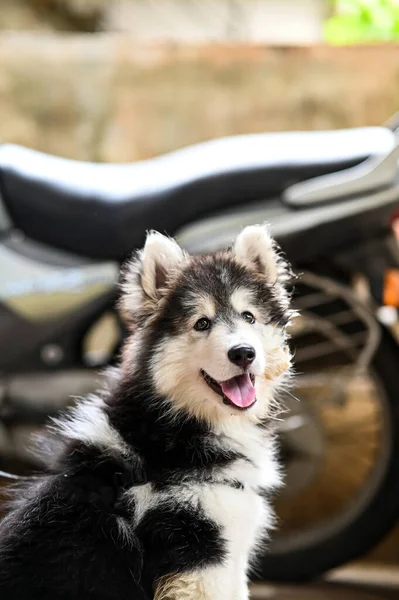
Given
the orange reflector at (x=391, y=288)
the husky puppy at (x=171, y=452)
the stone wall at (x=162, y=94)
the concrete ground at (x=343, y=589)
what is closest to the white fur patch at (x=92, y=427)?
the husky puppy at (x=171, y=452)

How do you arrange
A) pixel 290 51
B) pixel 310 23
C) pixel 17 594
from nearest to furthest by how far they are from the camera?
pixel 17 594 → pixel 290 51 → pixel 310 23

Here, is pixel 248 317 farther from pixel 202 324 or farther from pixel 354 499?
pixel 354 499

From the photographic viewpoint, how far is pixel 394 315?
1.20 metres

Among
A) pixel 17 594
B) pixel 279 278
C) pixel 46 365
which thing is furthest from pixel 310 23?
pixel 17 594

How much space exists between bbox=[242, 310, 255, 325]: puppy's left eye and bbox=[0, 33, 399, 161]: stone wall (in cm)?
166

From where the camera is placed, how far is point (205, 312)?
518 mm

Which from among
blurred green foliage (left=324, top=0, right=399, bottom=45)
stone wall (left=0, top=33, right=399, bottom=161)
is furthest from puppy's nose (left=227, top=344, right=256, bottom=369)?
blurred green foliage (left=324, top=0, right=399, bottom=45)

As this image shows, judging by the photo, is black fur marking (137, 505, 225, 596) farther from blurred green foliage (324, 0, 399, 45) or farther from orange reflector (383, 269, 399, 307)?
blurred green foliage (324, 0, 399, 45)

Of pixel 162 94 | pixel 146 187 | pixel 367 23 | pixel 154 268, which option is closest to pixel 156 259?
pixel 154 268

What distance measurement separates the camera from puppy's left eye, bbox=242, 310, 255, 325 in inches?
20.3

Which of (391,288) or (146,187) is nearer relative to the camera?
(146,187)

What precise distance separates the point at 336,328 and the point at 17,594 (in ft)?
2.64

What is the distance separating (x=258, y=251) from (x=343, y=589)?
3.29 feet

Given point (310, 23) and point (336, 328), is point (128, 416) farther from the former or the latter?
point (310, 23)
